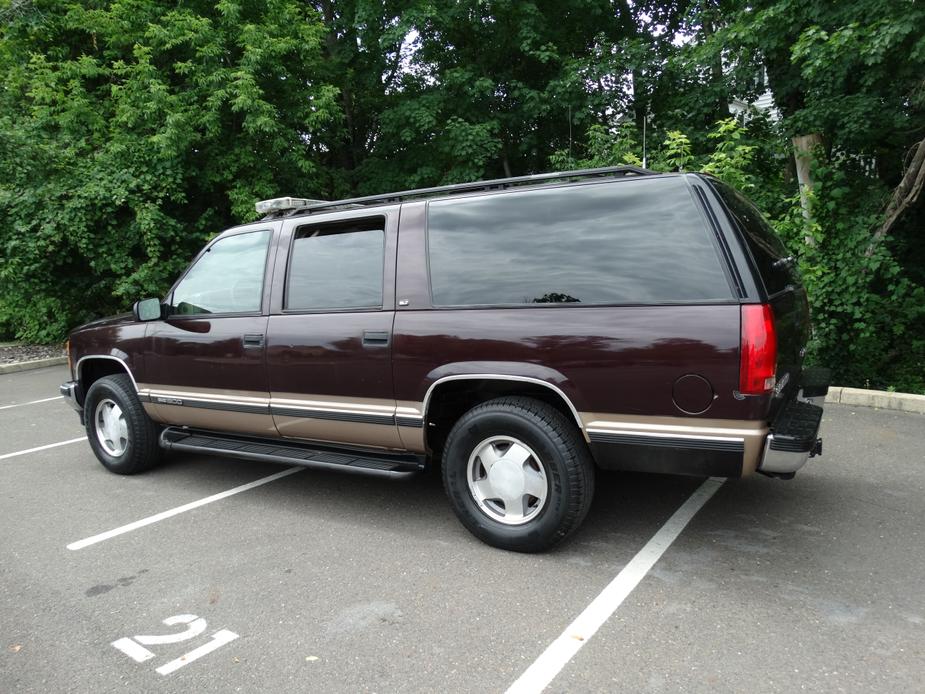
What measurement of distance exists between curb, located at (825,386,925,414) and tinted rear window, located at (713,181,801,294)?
3.45 metres

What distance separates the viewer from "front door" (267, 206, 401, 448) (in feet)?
12.5

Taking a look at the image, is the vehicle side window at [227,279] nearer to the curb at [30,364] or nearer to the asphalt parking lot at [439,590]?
the asphalt parking lot at [439,590]

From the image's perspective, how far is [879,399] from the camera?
21.3ft

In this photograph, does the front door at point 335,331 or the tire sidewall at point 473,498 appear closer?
the tire sidewall at point 473,498

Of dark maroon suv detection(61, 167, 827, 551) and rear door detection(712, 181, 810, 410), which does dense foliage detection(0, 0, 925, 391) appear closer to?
rear door detection(712, 181, 810, 410)

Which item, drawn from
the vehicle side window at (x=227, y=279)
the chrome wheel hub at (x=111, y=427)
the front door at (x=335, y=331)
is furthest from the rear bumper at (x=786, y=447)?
the chrome wheel hub at (x=111, y=427)

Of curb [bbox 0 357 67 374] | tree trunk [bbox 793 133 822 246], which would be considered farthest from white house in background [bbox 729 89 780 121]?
curb [bbox 0 357 67 374]

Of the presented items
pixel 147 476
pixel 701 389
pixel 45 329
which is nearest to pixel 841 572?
pixel 701 389

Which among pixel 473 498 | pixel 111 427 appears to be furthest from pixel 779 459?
pixel 111 427

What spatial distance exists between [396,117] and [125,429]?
10.2 meters

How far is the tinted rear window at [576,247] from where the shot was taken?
10.1ft

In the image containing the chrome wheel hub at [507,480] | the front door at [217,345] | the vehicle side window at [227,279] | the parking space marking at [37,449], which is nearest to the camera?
the chrome wheel hub at [507,480]

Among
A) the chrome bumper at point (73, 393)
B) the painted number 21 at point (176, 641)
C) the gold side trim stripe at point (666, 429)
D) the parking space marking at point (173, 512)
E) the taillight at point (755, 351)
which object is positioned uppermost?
the taillight at point (755, 351)

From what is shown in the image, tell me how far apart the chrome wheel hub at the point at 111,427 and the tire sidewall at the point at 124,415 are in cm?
2
